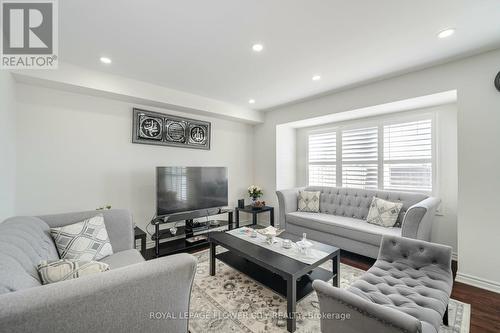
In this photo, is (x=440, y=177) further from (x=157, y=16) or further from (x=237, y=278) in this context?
(x=157, y=16)

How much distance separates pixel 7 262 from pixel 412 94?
396cm

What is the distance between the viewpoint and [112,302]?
878mm

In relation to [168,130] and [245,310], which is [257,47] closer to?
[168,130]

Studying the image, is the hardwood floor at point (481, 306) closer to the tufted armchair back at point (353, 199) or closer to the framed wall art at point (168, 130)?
the tufted armchair back at point (353, 199)

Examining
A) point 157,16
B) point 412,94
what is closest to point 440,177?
point 412,94

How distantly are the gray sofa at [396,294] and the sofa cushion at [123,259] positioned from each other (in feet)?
4.94

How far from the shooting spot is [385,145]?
3.61 metres

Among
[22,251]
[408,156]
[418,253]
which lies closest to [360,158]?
[408,156]

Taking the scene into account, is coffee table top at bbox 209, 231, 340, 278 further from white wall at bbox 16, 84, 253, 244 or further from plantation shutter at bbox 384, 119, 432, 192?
plantation shutter at bbox 384, 119, 432, 192

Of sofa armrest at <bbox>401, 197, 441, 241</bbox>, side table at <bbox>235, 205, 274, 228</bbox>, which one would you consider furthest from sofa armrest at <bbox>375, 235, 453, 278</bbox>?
side table at <bbox>235, 205, 274, 228</bbox>

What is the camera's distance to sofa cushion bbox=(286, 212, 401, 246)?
105 inches

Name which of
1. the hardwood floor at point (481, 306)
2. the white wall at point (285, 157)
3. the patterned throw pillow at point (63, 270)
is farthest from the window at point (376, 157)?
the patterned throw pillow at point (63, 270)

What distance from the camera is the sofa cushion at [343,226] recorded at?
2.68 metres

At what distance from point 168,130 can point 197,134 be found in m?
0.54
